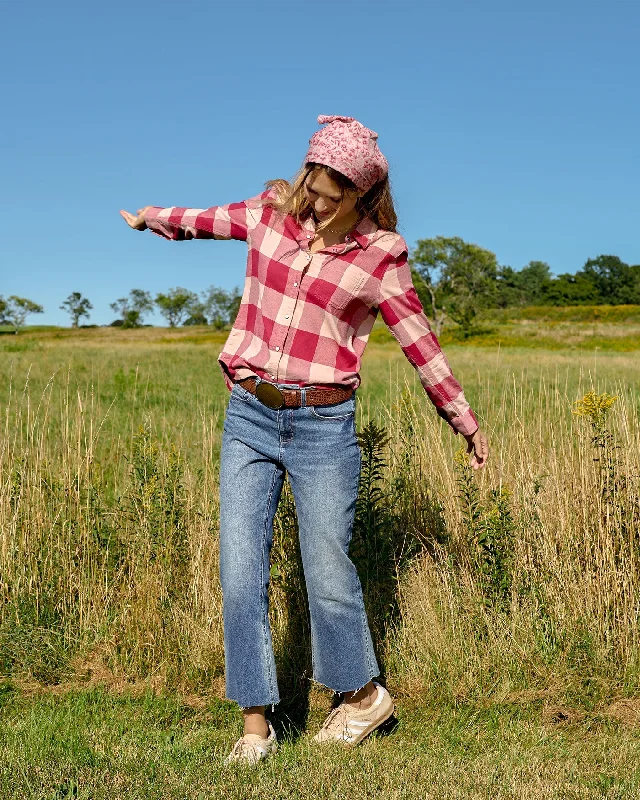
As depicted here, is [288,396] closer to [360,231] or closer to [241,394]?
[241,394]

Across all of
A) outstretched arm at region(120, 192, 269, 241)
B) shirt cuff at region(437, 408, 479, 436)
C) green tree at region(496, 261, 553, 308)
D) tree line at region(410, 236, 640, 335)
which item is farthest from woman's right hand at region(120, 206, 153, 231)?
green tree at region(496, 261, 553, 308)

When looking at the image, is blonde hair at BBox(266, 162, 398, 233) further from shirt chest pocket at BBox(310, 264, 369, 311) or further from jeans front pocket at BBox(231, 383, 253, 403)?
jeans front pocket at BBox(231, 383, 253, 403)

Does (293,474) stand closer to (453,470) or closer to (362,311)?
(362,311)

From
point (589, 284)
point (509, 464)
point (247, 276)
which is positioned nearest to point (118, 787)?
point (247, 276)

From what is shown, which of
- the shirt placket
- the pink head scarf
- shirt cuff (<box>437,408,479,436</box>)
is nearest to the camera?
the pink head scarf

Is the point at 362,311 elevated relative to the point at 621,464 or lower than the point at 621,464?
elevated

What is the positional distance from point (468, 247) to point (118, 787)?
79.0 metres

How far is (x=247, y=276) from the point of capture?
2.89 meters

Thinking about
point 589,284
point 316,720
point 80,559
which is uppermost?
point 589,284

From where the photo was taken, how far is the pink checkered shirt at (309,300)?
106 inches

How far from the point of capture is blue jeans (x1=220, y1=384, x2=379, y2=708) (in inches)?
108

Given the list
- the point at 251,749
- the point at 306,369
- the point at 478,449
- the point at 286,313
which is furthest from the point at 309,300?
the point at 251,749

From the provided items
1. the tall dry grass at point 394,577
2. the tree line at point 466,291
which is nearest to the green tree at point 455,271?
the tree line at point 466,291

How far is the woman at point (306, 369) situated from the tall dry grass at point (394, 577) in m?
0.87
